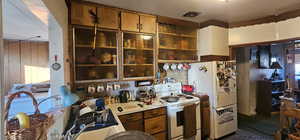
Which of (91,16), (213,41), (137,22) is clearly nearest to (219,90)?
(213,41)

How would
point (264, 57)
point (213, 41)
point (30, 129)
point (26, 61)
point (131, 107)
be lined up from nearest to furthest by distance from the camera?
1. point (30, 129)
2. point (131, 107)
3. point (213, 41)
4. point (26, 61)
5. point (264, 57)

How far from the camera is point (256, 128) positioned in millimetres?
3074

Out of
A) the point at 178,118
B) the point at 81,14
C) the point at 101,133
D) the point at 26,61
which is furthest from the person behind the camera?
the point at 26,61

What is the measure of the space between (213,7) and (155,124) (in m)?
1.96

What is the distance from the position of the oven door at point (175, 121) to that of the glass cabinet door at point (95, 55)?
1.02 metres

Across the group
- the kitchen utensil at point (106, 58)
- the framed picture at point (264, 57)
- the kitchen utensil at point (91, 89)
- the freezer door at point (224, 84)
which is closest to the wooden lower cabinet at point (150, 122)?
the kitchen utensil at point (91, 89)

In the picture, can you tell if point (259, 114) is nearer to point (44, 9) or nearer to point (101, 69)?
point (101, 69)

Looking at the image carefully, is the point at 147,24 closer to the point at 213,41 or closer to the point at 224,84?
the point at 213,41

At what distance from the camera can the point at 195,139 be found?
8.00ft

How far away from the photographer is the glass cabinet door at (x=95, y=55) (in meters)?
1.98

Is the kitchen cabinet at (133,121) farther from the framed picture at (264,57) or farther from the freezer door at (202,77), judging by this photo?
the framed picture at (264,57)

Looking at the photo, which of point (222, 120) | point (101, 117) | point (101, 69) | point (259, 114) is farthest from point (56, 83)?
point (259, 114)

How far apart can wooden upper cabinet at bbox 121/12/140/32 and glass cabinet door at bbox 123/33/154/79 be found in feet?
0.35

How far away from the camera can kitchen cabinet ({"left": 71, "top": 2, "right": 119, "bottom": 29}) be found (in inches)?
73.7
